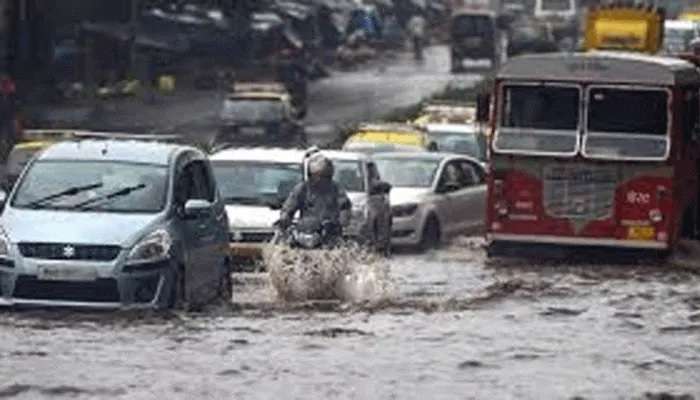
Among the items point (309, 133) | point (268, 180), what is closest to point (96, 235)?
point (268, 180)

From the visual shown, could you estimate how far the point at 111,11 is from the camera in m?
65.2

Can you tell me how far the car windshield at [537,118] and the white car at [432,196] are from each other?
342 cm

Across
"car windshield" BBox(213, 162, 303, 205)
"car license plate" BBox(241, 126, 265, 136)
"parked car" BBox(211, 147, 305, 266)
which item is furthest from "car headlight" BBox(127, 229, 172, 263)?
"car license plate" BBox(241, 126, 265, 136)

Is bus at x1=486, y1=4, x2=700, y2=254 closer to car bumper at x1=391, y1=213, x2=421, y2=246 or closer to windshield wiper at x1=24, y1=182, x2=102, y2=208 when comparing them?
car bumper at x1=391, y1=213, x2=421, y2=246

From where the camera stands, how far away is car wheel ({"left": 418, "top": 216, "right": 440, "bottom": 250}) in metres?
28.6

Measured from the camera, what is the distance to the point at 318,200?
786 inches

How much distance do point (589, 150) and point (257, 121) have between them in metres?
26.6

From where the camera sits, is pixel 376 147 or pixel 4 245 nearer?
pixel 4 245

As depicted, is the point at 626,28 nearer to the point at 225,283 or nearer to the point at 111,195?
the point at 225,283

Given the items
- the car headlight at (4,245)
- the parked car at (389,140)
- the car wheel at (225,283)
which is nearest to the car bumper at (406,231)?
the parked car at (389,140)

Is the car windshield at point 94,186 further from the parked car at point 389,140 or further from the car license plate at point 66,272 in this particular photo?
the parked car at point 389,140

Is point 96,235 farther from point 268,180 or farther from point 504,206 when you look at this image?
point 504,206

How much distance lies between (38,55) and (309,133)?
864 cm

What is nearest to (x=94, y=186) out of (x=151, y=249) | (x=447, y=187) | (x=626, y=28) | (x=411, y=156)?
(x=151, y=249)
